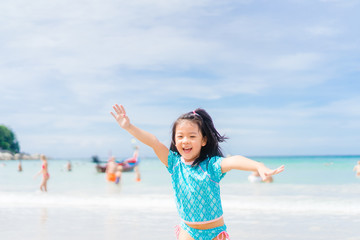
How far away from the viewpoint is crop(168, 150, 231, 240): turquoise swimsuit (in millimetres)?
3404

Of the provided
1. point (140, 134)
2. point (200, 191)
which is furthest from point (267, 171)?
point (140, 134)

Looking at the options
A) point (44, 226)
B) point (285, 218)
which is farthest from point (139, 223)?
point (285, 218)

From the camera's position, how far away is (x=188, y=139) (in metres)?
3.47

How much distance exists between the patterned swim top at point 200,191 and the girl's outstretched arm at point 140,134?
0.94 feet

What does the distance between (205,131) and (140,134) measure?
0.57 meters

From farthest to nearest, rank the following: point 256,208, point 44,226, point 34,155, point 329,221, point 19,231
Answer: point 34,155
point 256,208
point 329,221
point 44,226
point 19,231

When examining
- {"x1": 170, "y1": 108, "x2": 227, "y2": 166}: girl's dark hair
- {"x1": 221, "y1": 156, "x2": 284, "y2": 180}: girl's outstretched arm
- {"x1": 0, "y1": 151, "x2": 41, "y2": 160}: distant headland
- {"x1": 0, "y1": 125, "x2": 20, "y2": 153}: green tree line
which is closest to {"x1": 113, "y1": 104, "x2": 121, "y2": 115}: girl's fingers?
{"x1": 170, "y1": 108, "x2": 227, "y2": 166}: girl's dark hair

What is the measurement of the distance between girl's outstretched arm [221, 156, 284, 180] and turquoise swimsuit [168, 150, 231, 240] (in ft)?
0.27

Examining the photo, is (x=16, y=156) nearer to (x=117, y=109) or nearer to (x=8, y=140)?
(x=8, y=140)

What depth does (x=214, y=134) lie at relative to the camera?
11.8 ft

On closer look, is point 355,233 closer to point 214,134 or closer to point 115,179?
point 214,134

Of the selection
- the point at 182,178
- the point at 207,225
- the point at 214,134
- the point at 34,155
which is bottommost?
the point at 34,155

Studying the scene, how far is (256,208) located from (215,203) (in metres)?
7.76

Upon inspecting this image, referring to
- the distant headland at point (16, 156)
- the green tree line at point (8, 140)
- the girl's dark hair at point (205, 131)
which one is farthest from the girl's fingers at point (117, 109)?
the green tree line at point (8, 140)
